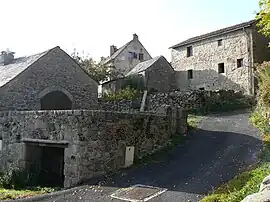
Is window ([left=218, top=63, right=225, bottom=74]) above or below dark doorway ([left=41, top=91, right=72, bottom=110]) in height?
above

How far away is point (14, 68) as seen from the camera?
19062 millimetres

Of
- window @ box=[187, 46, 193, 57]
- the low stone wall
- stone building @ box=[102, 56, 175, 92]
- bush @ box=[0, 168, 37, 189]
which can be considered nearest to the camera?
bush @ box=[0, 168, 37, 189]

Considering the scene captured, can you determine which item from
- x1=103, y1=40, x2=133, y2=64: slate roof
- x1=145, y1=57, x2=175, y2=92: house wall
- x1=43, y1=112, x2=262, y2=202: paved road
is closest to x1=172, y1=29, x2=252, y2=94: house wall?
x1=145, y1=57, x2=175, y2=92: house wall

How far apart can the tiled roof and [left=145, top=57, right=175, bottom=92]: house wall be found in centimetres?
1147

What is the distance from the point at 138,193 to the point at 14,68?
44.4 feet

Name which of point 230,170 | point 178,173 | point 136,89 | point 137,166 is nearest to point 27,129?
point 137,166

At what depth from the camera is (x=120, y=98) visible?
24.3 metres

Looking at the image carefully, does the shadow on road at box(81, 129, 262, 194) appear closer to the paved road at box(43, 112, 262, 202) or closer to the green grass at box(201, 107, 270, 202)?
the paved road at box(43, 112, 262, 202)

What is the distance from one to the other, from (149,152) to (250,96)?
1422 cm

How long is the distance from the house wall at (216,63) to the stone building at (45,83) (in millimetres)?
11596

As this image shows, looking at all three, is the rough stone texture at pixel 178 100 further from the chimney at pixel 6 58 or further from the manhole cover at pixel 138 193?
the manhole cover at pixel 138 193

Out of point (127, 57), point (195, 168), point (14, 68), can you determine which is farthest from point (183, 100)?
point (127, 57)

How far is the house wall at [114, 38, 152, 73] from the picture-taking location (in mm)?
35125

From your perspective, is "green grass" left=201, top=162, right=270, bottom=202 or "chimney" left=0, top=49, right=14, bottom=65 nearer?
"green grass" left=201, top=162, right=270, bottom=202
